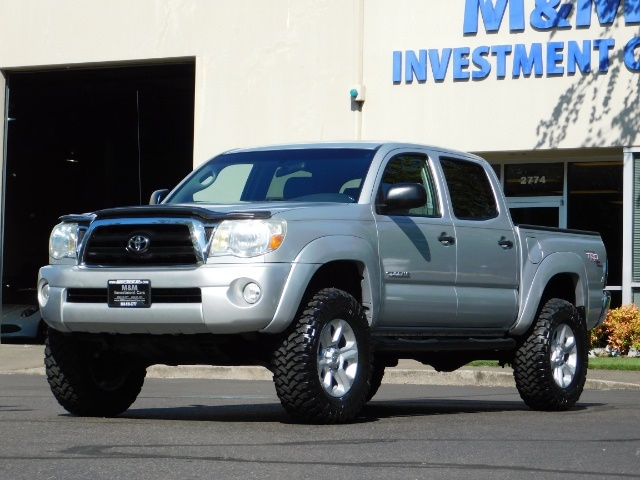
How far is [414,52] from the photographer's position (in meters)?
22.4

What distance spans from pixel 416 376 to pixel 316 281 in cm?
786

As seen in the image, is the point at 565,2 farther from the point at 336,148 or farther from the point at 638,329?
the point at 336,148

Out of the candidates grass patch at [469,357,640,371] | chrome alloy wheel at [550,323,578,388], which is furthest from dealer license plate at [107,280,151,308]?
grass patch at [469,357,640,371]

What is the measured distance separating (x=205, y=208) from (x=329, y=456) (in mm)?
2575

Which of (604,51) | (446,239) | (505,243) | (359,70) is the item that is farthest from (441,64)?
(446,239)

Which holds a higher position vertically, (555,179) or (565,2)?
(565,2)

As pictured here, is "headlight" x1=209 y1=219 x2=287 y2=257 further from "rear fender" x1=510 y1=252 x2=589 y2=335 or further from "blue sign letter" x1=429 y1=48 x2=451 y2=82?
"blue sign letter" x1=429 y1=48 x2=451 y2=82

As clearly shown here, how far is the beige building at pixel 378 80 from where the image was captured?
21359 mm

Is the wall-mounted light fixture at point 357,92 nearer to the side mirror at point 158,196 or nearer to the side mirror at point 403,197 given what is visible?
the side mirror at point 158,196

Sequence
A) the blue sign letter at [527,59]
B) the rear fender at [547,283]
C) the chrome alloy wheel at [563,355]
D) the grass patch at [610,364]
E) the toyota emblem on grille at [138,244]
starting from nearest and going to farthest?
the toyota emblem on grille at [138,244] < the rear fender at [547,283] < the chrome alloy wheel at [563,355] < the grass patch at [610,364] < the blue sign letter at [527,59]

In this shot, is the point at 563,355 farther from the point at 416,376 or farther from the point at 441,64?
the point at 441,64

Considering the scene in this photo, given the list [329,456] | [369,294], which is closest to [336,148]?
[369,294]

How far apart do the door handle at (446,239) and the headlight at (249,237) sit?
1.80m

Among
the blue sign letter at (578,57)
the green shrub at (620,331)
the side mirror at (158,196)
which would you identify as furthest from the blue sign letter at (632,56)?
the side mirror at (158,196)
